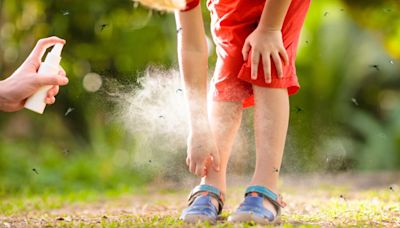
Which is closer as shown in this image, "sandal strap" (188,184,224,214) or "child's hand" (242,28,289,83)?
"child's hand" (242,28,289,83)

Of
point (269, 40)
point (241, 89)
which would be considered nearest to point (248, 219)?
point (241, 89)

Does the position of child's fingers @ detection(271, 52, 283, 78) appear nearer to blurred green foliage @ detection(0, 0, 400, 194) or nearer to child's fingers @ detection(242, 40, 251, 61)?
child's fingers @ detection(242, 40, 251, 61)

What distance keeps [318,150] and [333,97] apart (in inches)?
54.2

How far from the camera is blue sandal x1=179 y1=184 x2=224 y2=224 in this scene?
262cm

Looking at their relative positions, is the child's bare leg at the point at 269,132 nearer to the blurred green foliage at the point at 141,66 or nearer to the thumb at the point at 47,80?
the thumb at the point at 47,80

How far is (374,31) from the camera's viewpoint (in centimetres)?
646

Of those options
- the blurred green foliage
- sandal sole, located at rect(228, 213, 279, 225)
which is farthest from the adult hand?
the blurred green foliage

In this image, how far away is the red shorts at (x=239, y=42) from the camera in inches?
109

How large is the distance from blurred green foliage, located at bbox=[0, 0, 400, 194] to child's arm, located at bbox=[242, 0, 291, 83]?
2.87m

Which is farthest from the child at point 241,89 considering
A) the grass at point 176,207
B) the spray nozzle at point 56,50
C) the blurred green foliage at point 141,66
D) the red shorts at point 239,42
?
the blurred green foliage at point 141,66

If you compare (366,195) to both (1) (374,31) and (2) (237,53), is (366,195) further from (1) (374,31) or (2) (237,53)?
(1) (374,31)

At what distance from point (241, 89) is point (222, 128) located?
0.18m

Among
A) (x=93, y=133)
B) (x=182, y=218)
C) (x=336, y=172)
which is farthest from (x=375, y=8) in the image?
(x=182, y=218)

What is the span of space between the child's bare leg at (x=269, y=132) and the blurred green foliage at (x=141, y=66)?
2.80 meters
